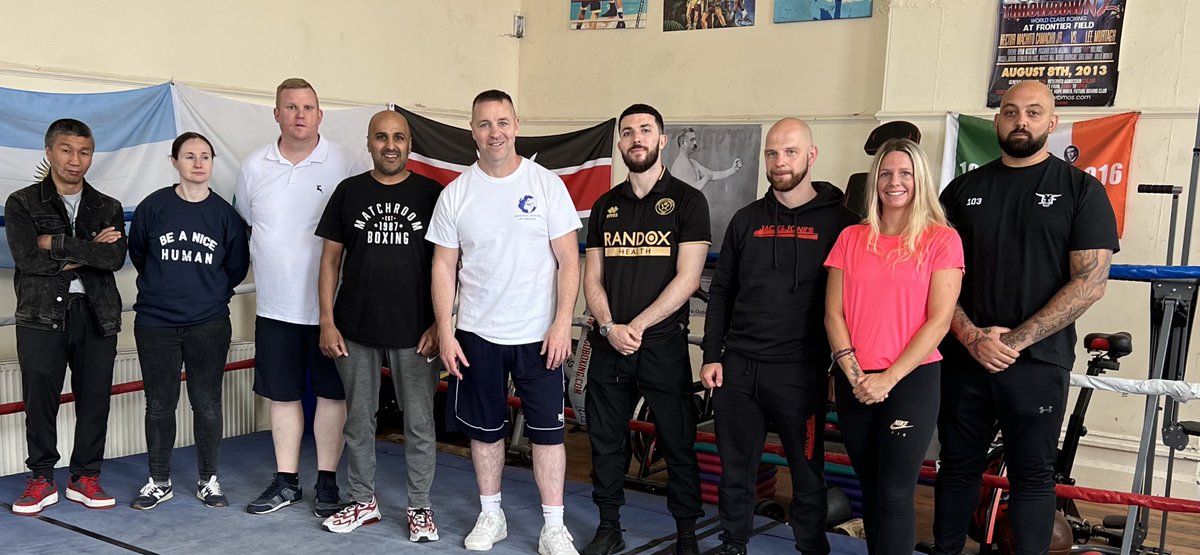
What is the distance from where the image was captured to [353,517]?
359 centimetres

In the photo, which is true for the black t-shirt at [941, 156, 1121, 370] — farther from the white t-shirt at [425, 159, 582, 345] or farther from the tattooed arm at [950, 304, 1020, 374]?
the white t-shirt at [425, 159, 582, 345]

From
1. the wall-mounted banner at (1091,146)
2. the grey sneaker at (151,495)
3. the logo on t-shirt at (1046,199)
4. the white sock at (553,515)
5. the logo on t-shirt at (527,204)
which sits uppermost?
the wall-mounted banner at (1091,146)

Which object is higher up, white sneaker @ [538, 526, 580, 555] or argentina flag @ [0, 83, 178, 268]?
argentina flag @ [0, 83, 178, 268]

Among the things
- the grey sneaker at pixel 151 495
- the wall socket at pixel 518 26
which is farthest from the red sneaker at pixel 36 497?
the wall socket at pixel 518 26

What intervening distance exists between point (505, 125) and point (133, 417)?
278 cm

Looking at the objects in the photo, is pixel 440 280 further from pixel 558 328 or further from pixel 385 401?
pixel 385 401

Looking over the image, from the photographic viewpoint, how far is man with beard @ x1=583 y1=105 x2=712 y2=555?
3238 mm

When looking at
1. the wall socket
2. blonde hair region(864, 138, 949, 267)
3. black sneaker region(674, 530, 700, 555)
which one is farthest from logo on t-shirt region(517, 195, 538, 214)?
the wall socket

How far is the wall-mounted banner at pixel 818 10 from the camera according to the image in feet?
19.8

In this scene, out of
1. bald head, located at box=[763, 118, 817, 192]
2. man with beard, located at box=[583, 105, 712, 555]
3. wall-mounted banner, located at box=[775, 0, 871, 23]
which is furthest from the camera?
wall-mounted banner, located at box=[775, 0, 871, 23]

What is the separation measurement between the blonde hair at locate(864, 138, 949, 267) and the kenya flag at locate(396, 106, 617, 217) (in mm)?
3982

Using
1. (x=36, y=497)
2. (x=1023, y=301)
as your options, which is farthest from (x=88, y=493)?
(x=1023, y=301)

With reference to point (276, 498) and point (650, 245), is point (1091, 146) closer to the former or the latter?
point (650, 245)

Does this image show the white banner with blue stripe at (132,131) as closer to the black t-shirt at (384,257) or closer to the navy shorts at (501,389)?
the black t-shirt at (384,257)
